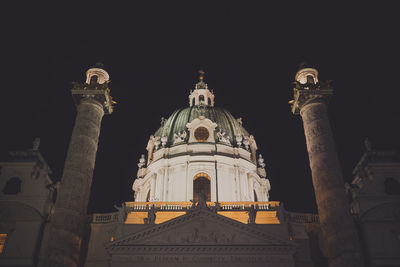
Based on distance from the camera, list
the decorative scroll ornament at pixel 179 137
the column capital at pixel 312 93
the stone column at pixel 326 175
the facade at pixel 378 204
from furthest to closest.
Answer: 1. the decorative scroll ornament at pixel 179 137
2. the column capital at pixel 312 93
3. the facade at pixel 378 204
4. the stone column at pixel 326 175

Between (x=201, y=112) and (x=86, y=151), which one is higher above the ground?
(x=201, y=112)

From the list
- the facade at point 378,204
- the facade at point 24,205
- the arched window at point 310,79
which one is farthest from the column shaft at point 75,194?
the facade at point 378,204

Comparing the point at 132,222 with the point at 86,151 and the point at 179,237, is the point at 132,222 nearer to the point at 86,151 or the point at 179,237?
the point at 179,237

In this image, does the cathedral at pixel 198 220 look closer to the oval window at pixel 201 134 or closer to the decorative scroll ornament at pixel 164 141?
the decorative scroll ornament at pixel 164 141

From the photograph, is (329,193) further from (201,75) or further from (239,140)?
(201,75)

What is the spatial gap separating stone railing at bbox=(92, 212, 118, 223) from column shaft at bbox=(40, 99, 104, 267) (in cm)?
422

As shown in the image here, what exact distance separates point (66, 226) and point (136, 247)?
5.59m

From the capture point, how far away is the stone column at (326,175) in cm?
2802

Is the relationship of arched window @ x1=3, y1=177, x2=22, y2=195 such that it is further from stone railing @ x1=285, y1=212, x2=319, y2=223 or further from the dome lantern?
the dome lantern

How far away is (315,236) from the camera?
3453 centimetres

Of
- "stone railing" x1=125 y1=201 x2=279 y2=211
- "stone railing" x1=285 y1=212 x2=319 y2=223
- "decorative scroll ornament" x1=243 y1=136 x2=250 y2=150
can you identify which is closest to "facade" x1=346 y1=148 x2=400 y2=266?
"stone railing" x1=285 y1=212 x2=319 y2=223

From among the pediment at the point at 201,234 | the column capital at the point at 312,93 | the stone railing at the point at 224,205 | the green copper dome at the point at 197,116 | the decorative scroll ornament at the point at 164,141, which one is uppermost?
the green copper dome at the point at 197,116

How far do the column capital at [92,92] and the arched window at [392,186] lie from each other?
2368 cm

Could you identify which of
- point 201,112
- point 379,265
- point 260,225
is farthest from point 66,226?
point 201,112
